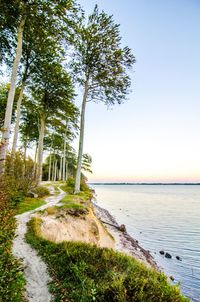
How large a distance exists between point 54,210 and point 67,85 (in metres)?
15.6

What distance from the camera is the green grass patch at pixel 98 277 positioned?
4.89 metres

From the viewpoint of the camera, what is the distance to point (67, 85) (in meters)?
23.8

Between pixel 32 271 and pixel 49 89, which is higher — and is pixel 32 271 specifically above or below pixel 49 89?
below

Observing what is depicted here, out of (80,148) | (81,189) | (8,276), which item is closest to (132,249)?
(80,148)

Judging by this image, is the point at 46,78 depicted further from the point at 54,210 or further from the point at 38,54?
the point at 54,210

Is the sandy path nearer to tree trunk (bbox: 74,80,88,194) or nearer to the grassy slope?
the grassy slope

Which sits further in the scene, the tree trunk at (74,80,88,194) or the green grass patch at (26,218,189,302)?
the tree trunk at (74,80,88,194)

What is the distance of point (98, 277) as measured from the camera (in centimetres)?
582

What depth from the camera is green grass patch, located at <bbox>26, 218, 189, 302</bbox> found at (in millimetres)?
4887

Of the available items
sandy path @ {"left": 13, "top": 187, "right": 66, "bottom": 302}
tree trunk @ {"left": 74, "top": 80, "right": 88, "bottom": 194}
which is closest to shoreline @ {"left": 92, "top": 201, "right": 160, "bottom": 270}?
tree trunk @ {"left": 74, "top": 80, "right": 88, "bottom": 194}

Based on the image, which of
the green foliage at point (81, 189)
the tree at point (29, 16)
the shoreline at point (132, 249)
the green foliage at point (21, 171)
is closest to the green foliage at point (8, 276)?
the green foliage at point (21, 171)

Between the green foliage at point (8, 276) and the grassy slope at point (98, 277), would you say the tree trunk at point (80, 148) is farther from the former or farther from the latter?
the green foliage at point (8, 276)

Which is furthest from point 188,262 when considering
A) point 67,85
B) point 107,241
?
point 67,85

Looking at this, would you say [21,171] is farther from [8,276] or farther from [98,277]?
[8,276]
